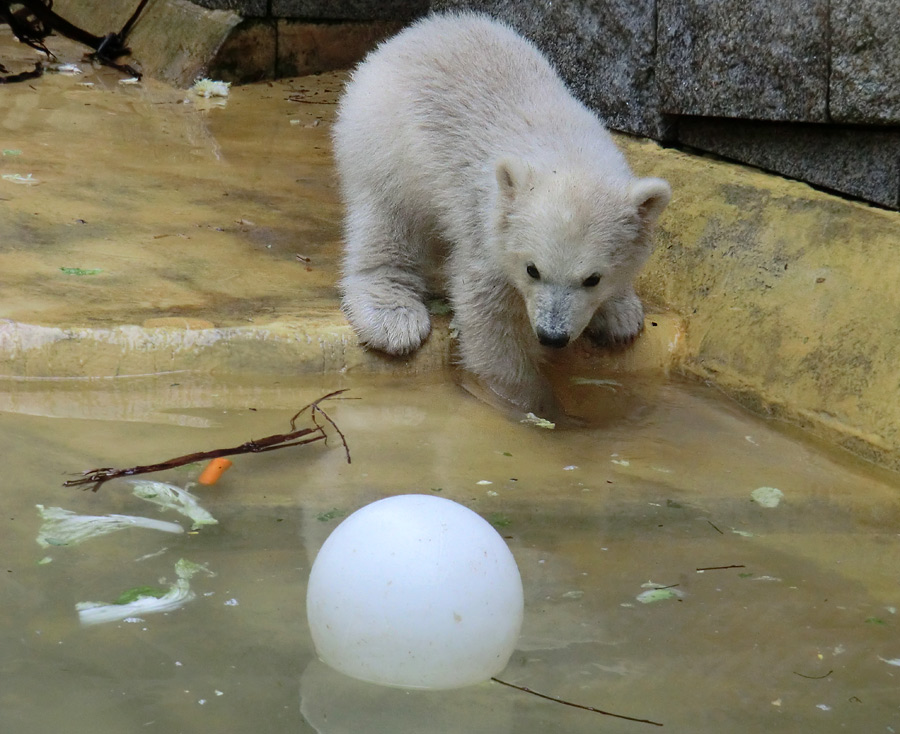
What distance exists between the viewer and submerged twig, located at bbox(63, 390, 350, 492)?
2968 mm

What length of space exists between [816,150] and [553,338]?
4.74ft

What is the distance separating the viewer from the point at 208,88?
7562 millimetres

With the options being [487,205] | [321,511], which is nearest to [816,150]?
[487,205]

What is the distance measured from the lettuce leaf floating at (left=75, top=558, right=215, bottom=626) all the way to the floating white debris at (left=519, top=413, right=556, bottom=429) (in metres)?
1.57

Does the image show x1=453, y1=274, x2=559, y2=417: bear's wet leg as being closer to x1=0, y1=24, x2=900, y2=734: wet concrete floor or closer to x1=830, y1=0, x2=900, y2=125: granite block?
x1=0, y1=24, x2=900, y2=734: wet concrete floor

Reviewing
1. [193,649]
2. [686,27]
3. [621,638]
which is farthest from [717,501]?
[686,27]

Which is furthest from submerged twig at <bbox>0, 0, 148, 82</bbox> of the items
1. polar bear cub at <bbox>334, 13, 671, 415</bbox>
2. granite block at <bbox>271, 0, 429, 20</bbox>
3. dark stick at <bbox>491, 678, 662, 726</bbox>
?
dark stick at <bbox>491, 678, 662, 726</bbox>

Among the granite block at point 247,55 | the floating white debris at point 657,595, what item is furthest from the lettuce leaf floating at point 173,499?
the granite block at point 247,55

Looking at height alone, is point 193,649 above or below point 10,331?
below

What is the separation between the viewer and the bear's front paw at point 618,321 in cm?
424

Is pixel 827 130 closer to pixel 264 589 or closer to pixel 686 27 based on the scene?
pixel 686 27

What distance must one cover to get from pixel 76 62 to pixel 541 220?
573 cm

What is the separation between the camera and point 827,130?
4.10 m

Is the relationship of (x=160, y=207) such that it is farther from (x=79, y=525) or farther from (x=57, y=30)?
(x=57, y=30)
